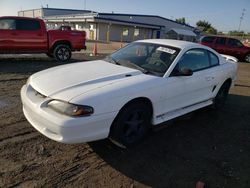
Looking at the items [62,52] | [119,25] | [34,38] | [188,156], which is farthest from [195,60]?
[119,25]

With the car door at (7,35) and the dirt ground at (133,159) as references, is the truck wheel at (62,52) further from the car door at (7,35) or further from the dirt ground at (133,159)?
the dirt ground at (133,159)

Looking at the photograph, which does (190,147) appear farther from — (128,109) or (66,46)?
(66,46)

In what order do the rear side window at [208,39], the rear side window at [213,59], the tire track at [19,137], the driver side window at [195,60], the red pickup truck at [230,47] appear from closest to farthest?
the tire track at [19,137] < the driver side window at [195,60] < the rear side window at [213,59] < the red pickup truck at [230,47] < the rear side window at [208,39]

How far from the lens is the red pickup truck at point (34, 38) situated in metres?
10.3

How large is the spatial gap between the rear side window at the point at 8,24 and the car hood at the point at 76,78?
7448mm

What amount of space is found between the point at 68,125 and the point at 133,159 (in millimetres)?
1090

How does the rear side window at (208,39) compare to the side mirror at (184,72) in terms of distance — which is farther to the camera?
the rear side window at (208,39)

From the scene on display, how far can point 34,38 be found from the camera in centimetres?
1088

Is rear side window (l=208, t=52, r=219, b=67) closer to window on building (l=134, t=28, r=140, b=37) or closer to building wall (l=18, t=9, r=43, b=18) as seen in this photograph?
window on building (l=134, t=28, r=140, b=37)

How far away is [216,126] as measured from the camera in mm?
4867

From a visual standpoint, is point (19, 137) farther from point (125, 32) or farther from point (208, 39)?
point (125, 32)

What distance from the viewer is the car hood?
10.6 feet

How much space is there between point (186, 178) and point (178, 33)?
137 feet

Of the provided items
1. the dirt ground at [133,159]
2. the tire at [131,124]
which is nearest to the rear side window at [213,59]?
the dirt ground at [133,159]
